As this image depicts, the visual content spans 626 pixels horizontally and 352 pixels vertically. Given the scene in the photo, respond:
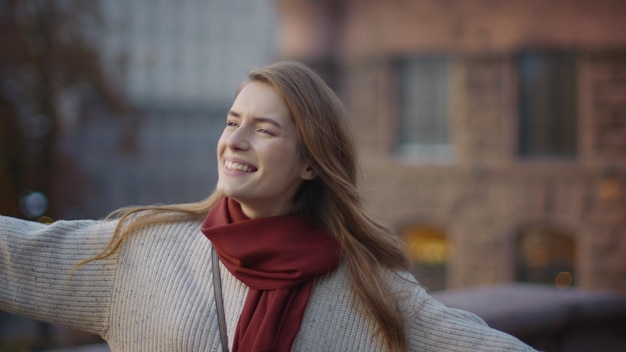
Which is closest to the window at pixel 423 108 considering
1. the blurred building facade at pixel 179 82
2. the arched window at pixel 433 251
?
the arched window at pixel 433 251

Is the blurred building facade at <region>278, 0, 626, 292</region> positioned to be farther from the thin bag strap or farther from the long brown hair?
the thin bag strap

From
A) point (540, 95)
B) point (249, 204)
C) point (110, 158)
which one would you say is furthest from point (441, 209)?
point (110, 158)

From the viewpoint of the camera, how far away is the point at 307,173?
332 cm

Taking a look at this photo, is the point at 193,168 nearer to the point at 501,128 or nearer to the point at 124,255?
the point at 501,128

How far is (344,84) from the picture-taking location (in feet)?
65.7

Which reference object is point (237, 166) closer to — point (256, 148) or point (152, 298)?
point (256, 148)

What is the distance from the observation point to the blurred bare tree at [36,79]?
21.1 metres

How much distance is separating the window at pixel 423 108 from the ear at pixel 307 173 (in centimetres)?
1590

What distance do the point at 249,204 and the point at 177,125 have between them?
63.3 m

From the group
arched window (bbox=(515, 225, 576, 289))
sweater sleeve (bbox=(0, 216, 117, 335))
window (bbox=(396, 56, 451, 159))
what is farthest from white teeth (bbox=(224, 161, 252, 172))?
window (bbox=(396, 56, 451, 159))

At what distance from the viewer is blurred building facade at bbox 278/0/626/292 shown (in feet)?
57.3

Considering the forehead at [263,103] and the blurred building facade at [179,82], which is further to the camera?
the blurred building facade at [179,82]

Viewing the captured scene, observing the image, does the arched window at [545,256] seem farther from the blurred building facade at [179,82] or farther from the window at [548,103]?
the blurred building facade at [179,82]

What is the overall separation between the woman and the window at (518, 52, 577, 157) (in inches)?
607
